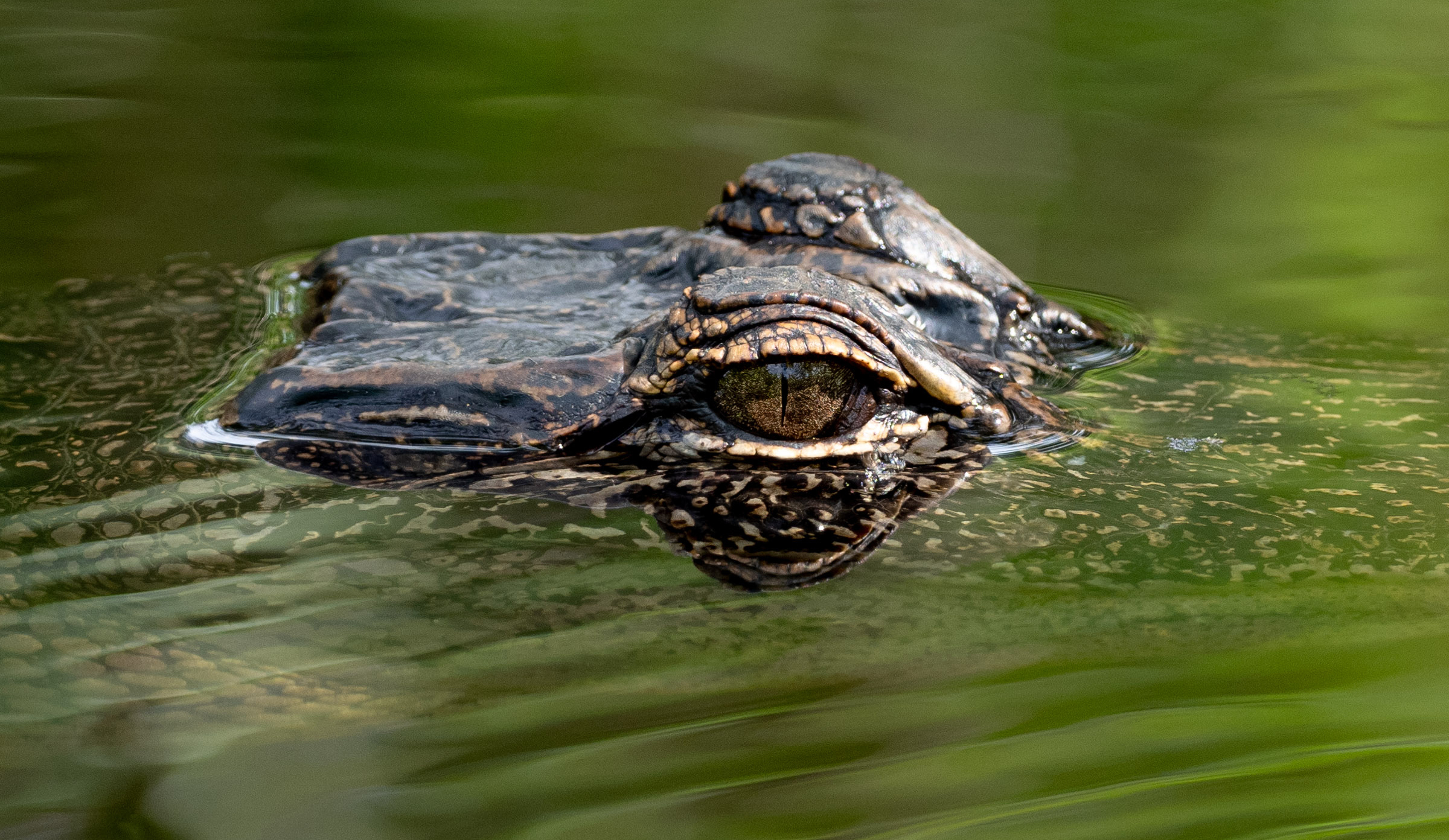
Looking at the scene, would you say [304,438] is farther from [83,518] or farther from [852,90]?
[852,90]

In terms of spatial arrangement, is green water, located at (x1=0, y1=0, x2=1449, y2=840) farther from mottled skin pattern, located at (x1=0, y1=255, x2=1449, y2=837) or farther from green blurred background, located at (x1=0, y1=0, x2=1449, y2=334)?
green blurred background, located at (x1=0, y1=0, x2=1449, y2=334)

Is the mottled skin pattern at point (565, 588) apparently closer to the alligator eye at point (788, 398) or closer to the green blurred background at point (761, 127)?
the alligator eye at point (788, 398)

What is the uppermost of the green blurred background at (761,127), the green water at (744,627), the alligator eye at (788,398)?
the green blurred background at (761,127)

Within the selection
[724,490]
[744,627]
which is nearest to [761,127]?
[724,490]

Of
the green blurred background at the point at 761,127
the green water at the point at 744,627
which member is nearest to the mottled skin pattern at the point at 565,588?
the green water at the point at 744,627

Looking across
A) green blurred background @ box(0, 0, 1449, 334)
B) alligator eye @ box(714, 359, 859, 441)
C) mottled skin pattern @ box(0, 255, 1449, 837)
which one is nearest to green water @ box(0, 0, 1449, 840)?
mottled skin pattern @ box(0, 255, 1449, 837)

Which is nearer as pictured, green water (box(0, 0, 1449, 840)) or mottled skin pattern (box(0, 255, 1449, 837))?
green water (box(0, 0, 1449, 840))
